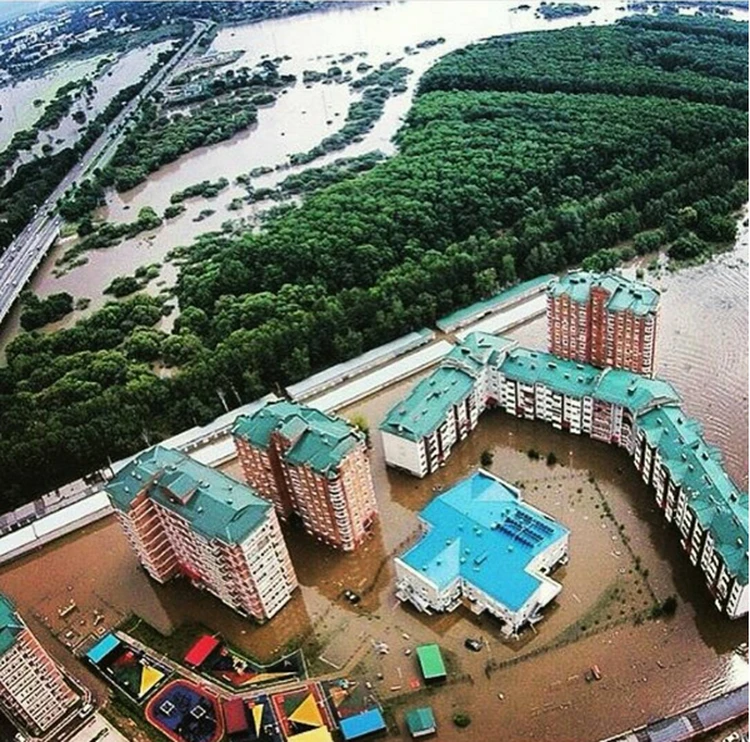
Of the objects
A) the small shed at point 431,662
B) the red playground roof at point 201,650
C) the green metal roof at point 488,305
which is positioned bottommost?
the small shed at point 431,662

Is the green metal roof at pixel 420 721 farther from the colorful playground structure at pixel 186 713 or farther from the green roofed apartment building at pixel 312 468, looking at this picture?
the green roofed apartment building at pixel 312 468

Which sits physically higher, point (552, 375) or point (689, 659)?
point (552, 375)

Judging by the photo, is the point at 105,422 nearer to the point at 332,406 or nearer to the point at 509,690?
the point at 332,406

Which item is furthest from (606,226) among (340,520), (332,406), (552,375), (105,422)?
(105,422)

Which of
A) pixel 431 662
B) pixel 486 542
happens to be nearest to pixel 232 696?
pixel 431 662

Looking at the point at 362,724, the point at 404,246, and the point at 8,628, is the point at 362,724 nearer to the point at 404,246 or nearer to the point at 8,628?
the point at 8,628

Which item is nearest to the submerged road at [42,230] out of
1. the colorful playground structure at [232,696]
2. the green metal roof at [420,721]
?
the colorful playground structure at [232,696]

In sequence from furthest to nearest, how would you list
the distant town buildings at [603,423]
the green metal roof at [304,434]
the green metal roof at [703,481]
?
the green metal roof at [304,434] < the distant town buildings at [603,423] < the green metal roof at [703,481]
